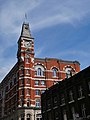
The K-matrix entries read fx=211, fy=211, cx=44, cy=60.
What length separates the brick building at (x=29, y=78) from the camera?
5553 cm

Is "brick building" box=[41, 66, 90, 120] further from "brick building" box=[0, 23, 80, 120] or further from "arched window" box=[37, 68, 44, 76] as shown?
"arched window" box=[37, 68, 44, 76]

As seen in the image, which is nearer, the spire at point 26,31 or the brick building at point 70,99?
the brick building at point 70,99

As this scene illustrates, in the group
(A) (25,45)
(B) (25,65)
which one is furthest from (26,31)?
(B) (25,65)

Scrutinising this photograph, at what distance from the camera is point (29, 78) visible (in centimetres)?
5797

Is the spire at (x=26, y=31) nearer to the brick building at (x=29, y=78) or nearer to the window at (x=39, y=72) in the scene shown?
the brick building at (x=29, y=78)

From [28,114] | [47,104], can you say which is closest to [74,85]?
[47,104]

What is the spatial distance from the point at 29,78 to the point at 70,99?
84.0ft

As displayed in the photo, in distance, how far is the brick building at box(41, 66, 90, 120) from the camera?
30.1 metres

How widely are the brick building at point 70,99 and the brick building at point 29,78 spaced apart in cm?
1433

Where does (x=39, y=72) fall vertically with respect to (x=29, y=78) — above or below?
above

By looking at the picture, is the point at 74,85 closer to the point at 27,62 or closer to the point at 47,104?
the point at 47,104

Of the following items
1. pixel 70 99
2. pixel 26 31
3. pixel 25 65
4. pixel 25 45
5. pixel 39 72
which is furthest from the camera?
pixel 26 31

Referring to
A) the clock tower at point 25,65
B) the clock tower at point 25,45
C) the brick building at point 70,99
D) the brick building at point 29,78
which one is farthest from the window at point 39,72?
the brick building at point 70,99

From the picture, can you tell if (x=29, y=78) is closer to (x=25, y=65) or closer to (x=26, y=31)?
(x=25, y=65)
